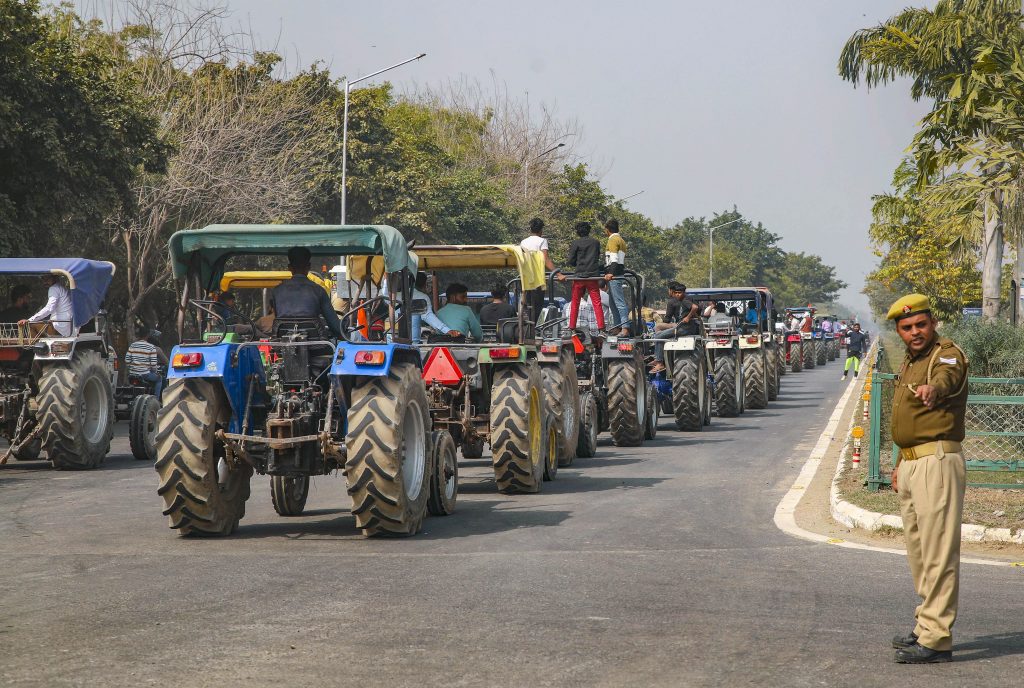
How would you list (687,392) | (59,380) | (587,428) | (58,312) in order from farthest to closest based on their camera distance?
(687,392) → (587,428) → (58,312) → (59,380)

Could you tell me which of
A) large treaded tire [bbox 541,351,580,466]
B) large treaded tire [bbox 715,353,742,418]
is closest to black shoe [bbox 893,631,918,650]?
large treaded tire [bbox 541,351,580,466]

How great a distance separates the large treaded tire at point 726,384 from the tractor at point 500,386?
10.3 m

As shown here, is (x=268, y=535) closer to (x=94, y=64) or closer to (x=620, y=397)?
(x=620, y=397)

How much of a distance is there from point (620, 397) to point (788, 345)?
29.3 metres

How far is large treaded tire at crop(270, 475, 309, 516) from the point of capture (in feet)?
39.5

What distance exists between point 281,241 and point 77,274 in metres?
7.13

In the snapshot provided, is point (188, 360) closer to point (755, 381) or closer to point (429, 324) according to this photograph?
point (429, 324)

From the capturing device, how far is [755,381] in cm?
2800

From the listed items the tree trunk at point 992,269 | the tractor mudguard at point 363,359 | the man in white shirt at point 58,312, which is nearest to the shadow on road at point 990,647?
the tractor mudguard at point 363,359

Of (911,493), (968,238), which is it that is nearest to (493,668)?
(911,493)

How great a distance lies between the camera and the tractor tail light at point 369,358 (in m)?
10.3

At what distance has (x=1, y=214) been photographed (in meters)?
24.1

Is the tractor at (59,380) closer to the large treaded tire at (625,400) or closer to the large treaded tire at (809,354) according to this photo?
the large treaded tire at (625,400)

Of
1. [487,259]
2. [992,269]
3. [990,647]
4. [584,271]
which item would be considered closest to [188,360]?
[487,259]
